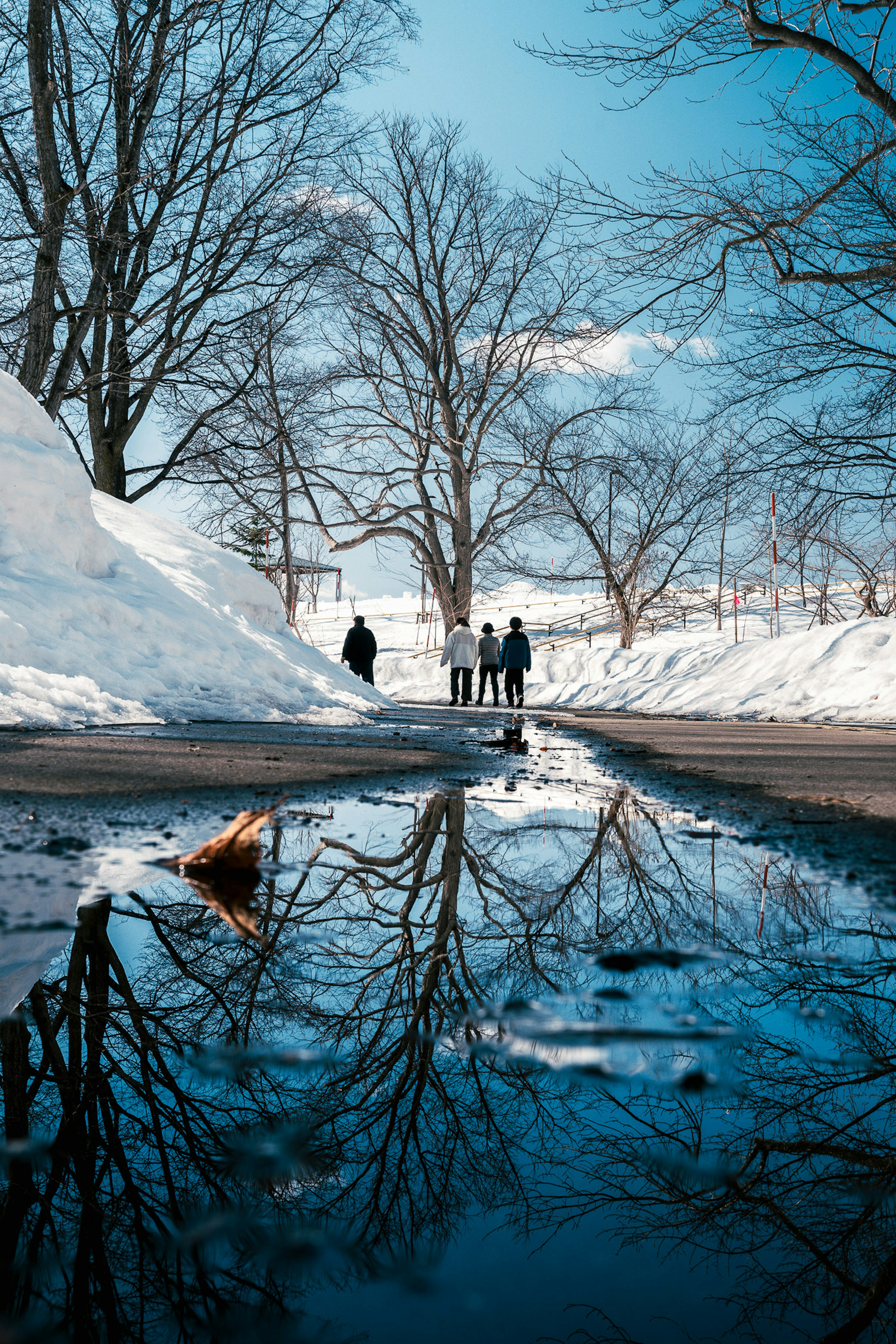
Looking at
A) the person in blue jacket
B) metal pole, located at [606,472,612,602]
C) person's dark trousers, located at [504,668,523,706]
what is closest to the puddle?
the person in blue jacket

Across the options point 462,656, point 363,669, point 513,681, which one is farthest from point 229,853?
point 462,656

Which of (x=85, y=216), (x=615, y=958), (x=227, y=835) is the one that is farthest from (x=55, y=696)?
(x=85, y=216)

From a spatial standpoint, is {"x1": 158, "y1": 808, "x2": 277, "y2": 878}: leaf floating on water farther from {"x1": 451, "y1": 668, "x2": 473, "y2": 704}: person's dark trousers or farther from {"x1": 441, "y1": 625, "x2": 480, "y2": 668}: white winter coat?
{"x1": 451, "y1": 668, "x2": 473, "y2": 704}: person's dark trousers

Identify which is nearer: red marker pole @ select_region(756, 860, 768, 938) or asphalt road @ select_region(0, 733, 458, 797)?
red marker pole @ select_region(756, 860, 768, 938)

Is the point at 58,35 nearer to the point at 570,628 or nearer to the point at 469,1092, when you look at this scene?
the point at 469,1092

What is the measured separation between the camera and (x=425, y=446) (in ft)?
77.4

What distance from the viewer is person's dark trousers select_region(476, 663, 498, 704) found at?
17109 millimetres

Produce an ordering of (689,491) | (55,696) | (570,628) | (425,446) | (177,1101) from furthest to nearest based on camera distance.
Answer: (570,628)
(689,491)
(425,446)
(55,696)
(177,1101)

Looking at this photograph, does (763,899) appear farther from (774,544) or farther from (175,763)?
(774,544)

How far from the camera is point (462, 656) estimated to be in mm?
17297

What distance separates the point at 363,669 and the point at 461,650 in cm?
211

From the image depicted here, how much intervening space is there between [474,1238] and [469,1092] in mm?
279

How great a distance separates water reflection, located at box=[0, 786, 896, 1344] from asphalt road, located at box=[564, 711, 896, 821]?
7.70 ft

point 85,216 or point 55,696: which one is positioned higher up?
point 85,216
